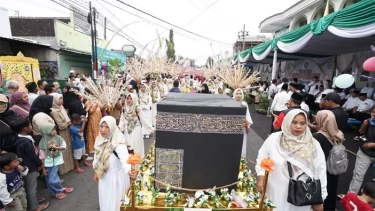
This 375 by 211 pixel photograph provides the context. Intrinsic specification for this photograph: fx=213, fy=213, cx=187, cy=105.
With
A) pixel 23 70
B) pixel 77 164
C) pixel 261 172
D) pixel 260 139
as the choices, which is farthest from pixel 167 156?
pixel 23 70

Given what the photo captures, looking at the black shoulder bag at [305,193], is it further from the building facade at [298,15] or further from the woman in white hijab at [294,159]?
the building facade at [298,15]

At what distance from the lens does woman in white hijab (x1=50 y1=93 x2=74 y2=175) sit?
11.9 ft

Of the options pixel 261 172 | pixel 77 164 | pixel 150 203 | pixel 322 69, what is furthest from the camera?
pixel 322 69

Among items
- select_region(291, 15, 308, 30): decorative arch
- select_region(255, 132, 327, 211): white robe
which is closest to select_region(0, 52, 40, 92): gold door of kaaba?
select_region(255, 132, 327, 211): white robe

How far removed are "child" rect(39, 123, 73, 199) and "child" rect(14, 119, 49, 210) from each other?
27cm

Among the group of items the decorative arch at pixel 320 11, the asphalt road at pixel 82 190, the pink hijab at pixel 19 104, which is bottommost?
the asphalt road at pixel 82 190

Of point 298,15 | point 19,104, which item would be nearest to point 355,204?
point 19,104

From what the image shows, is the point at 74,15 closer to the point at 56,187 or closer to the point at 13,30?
the point at 13,30

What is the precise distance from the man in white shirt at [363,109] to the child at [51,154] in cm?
748

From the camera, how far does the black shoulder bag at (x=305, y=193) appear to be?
5.66 ft

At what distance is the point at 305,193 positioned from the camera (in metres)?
1.73

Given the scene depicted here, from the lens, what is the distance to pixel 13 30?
12750mm

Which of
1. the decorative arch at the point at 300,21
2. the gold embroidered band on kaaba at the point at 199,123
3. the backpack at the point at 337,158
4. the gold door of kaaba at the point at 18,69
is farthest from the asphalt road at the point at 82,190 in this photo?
the decorative arch at the point at 300,21

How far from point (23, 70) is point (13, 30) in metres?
7.13
